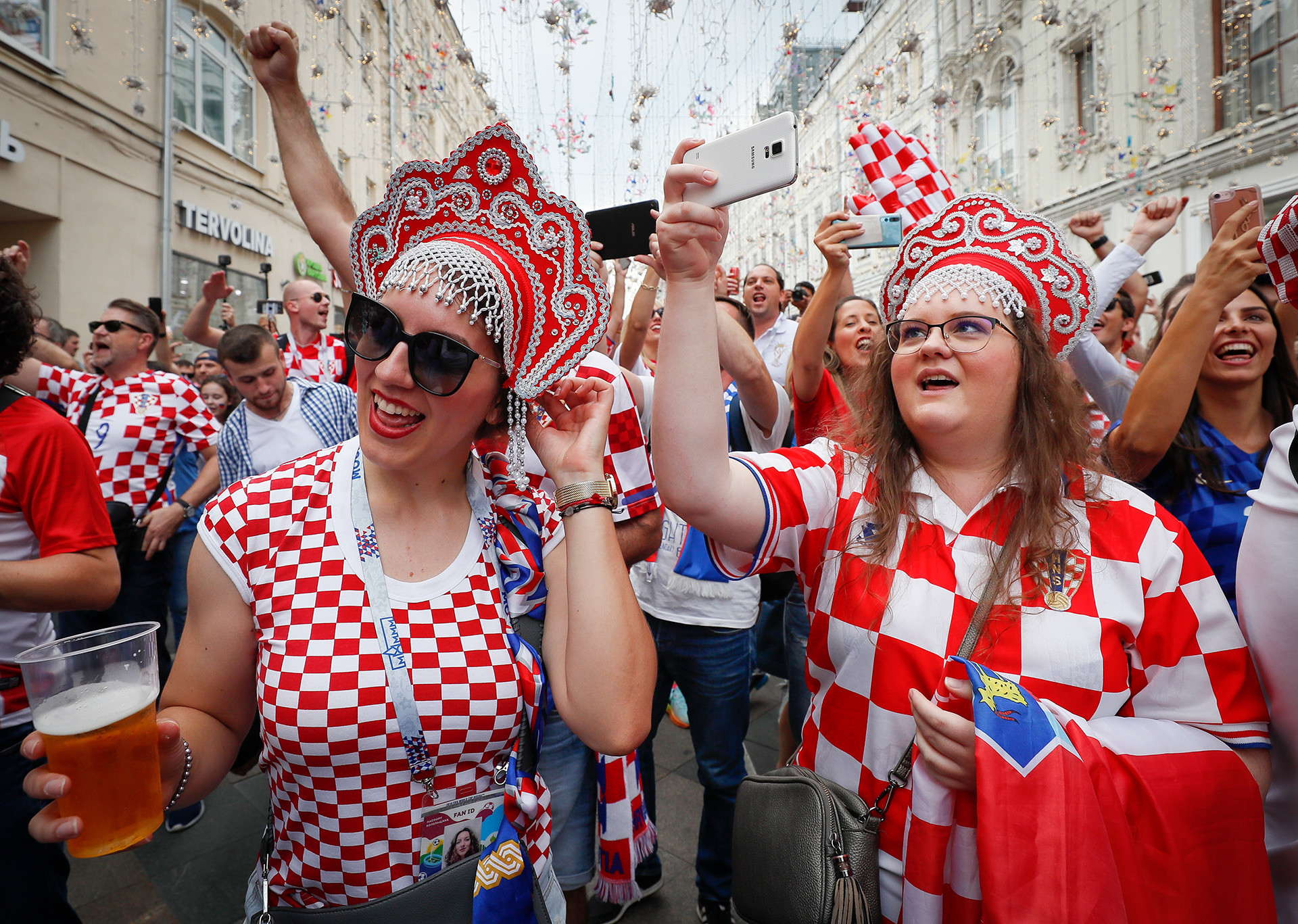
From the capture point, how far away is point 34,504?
1708 millimetres

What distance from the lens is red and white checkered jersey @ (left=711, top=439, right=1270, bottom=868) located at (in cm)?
118

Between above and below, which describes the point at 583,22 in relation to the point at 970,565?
above

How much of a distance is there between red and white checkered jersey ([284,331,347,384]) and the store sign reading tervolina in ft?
21.8

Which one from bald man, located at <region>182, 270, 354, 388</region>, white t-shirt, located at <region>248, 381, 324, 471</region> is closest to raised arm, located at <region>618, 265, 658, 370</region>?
white t-shirt, located at <region>248, 381, 324, 471</region>

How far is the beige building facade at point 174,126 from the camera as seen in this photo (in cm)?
756

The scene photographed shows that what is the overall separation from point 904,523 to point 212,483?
3.76 meters

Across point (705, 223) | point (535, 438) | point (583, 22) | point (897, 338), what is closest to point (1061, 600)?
point (897, 338)

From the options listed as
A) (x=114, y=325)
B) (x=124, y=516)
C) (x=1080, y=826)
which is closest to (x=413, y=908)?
(x=1080, y=826)

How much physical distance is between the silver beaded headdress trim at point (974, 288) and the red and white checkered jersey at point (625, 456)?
0.91 m

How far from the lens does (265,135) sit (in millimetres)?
11469

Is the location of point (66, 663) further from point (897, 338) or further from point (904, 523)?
point (897, 338)

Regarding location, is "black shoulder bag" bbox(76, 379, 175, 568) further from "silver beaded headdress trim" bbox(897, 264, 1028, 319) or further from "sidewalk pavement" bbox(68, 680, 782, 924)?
"silver beaded headdress trim" bbox(897, 264, 1028, 319)

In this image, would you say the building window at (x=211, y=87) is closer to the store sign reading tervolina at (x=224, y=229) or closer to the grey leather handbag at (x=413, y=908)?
the store sign reading tervolina at (x=224, y=229)

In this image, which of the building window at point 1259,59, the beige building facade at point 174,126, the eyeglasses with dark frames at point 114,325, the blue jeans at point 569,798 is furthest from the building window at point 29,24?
the building window at point 1259,59
